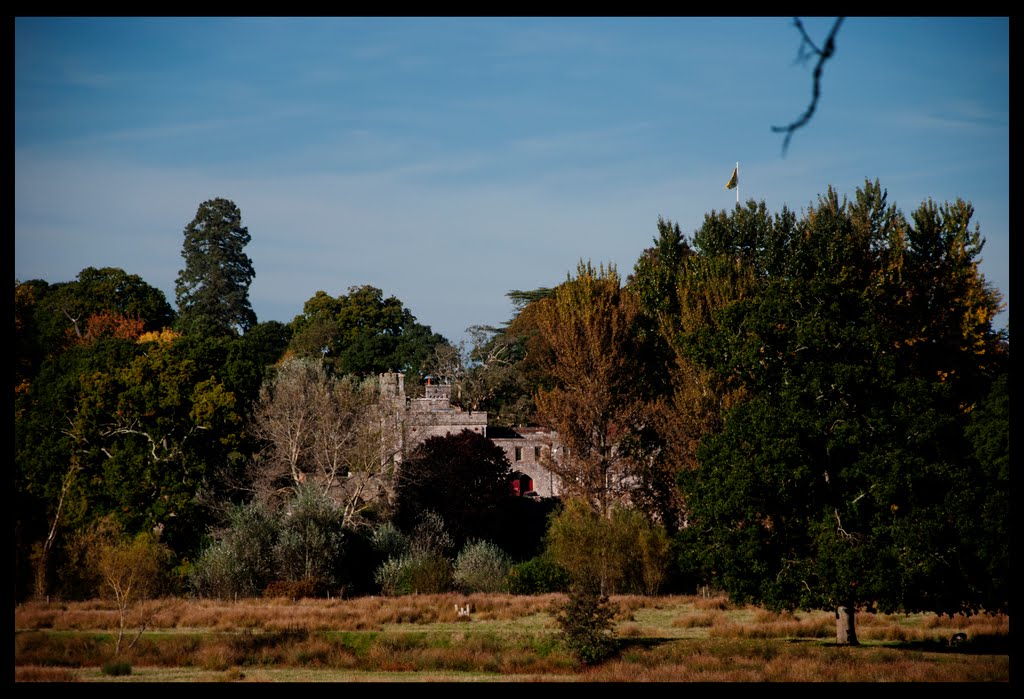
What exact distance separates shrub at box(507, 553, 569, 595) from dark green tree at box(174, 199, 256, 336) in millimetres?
44115

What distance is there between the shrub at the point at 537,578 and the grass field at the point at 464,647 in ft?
16.4

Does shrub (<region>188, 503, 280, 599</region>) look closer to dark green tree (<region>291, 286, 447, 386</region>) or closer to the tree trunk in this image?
the tree trunk

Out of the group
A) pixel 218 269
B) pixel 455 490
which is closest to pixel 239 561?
pixel 455 490

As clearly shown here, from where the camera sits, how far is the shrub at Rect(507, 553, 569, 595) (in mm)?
35281

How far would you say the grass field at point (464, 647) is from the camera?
2044cm

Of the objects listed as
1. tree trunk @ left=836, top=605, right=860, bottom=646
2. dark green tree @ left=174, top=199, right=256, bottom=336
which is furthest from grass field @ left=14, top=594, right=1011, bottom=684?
dark green tree @ left=174, top=199, right=256, bottom=336

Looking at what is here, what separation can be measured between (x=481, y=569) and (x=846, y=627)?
14051mm

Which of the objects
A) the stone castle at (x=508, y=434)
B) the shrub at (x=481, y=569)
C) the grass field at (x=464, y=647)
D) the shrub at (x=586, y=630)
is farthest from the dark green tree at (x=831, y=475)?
the stone castle at (x=508, y=434)

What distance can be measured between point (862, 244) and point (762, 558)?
2137 cm

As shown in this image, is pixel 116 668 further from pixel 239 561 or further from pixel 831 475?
pixel 831 475

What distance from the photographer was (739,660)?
22.1m

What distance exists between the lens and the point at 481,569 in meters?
35.9

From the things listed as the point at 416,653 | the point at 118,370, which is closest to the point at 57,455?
the point at 118,370
